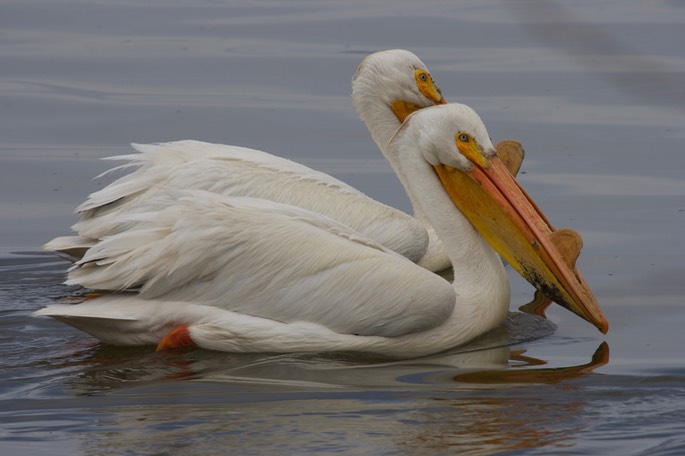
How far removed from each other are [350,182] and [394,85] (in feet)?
2.84

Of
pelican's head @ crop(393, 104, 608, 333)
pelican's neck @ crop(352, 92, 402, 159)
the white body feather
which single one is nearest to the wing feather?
the white body feather

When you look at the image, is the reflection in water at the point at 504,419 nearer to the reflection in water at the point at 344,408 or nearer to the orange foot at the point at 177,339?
the reflection in water at the point at 344,408

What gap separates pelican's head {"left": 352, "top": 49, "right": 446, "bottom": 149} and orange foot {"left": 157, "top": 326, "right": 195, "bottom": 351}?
6.94ft

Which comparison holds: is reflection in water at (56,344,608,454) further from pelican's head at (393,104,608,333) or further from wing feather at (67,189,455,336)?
pelican's head at (393,104,608,333)

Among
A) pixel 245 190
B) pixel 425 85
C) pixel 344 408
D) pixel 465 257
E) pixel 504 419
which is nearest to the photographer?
pixel 504 419

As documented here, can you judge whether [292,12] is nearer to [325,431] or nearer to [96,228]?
[96,228]

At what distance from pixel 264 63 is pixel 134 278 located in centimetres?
480

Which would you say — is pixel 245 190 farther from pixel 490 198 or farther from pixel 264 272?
pixel 490 198

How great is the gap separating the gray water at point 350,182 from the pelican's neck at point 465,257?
0.14 meters

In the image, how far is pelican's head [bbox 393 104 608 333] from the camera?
186 inches

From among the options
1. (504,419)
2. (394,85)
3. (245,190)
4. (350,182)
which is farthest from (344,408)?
(350,182)

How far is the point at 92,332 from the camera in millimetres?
4410

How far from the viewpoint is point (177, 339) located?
430 centimetres

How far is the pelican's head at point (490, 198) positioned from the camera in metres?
4.73
